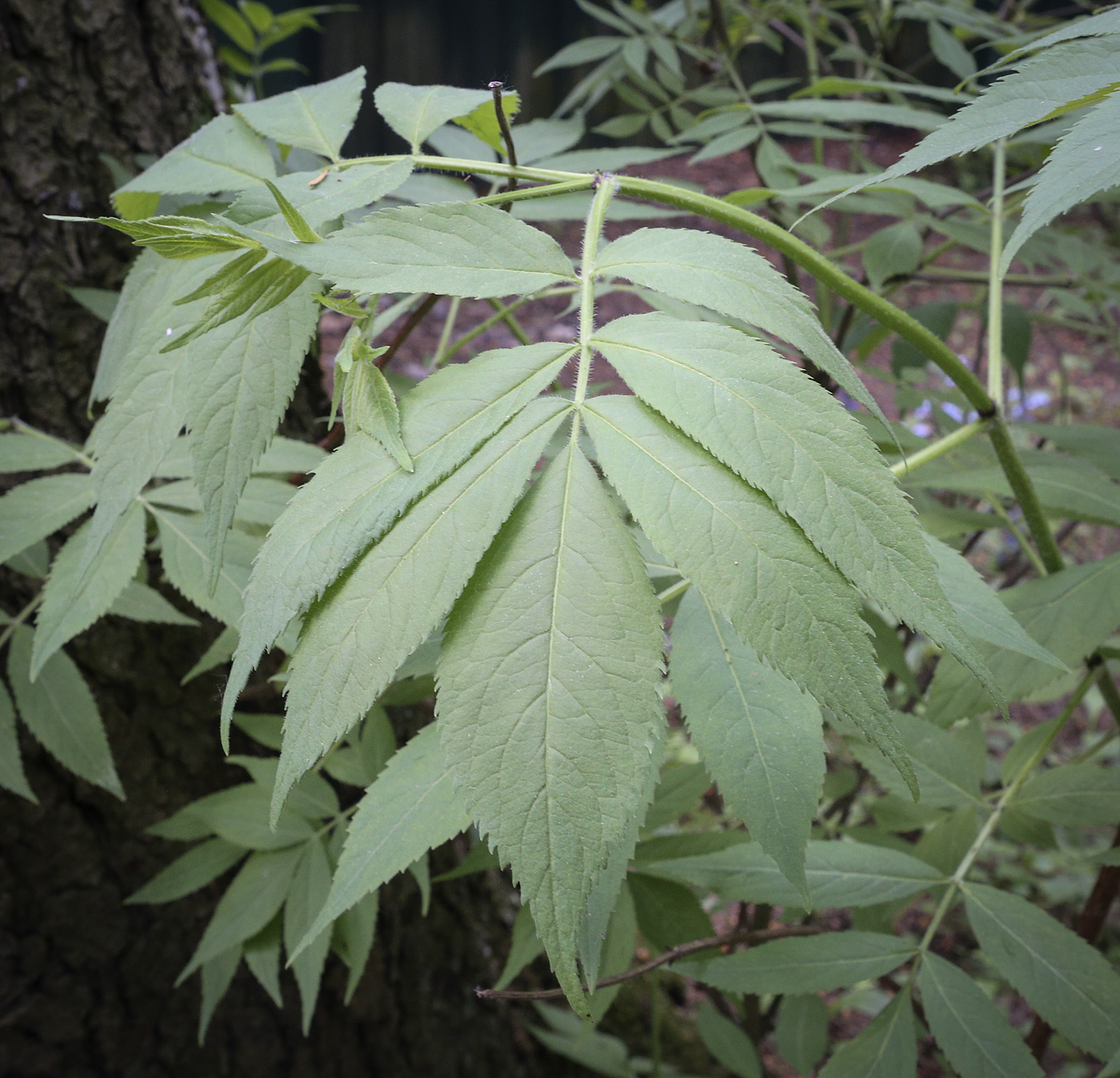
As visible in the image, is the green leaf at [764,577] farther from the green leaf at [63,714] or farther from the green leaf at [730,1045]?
the green leaf at [730,1045]

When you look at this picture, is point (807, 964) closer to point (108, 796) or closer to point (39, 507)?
point (39, 507)

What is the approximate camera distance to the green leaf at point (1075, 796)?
844mm

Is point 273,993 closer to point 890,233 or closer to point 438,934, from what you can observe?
point 438,934

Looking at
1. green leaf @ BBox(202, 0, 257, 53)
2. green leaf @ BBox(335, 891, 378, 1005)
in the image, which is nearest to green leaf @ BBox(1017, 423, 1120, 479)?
green leaf @ BBox(335, 891, 378, 1005)

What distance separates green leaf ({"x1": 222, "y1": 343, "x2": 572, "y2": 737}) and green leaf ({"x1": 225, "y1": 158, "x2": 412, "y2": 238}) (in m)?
0.18

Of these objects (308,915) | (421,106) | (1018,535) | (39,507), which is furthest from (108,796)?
(1018,535)

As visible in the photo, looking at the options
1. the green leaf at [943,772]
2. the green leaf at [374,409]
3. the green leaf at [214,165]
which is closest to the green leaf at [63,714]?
the green leaf at [214,165]

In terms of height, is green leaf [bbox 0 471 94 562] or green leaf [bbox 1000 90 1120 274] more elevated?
green leaf [bbox 1000 90 1120 274]

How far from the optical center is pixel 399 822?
621 mm

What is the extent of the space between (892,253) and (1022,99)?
0.77 metres

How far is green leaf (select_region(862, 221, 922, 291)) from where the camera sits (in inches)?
49.2

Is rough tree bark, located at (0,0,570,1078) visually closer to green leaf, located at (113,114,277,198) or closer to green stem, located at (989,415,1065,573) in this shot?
green leaf, located at (113,114,277,198)

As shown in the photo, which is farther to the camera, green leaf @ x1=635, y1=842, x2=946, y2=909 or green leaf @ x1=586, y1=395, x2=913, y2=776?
green leaf @ x1=635, y1=842, x2=946, y2=909

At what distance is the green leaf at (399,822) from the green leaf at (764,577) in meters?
0.27
